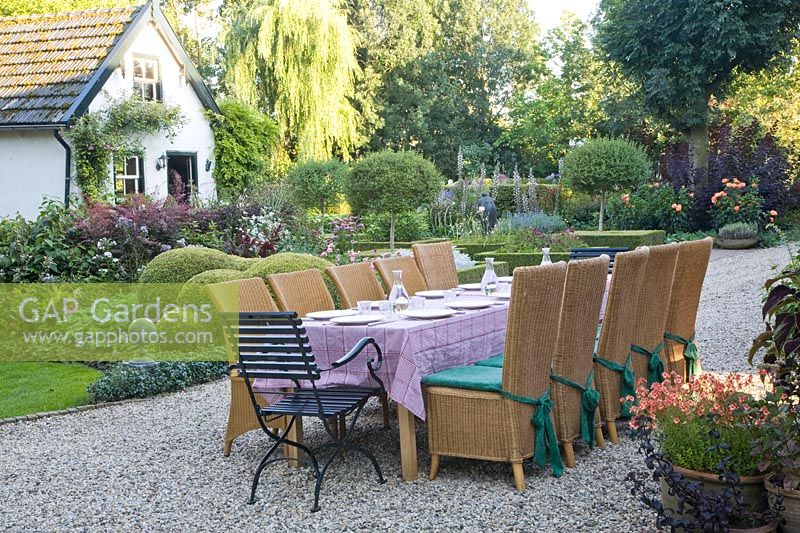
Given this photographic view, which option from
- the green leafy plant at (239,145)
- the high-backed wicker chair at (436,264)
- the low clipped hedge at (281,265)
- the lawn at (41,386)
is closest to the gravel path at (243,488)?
the lawn at (41,386)

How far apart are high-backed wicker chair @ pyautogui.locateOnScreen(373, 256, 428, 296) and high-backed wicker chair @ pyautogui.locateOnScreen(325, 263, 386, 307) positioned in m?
0.18

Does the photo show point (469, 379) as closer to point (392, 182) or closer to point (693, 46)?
point (392, 182)

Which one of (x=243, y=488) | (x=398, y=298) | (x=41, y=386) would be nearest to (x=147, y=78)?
(x=41, y=386)

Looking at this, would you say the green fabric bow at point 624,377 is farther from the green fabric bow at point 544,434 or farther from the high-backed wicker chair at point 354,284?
the high-backed wicker chair at point 354,284

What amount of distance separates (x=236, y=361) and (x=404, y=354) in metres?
1.16

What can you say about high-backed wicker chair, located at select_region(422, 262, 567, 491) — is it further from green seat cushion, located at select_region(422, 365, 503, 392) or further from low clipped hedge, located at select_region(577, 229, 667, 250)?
low clipped hedge, located at select_region(577, 229, 667, 250)

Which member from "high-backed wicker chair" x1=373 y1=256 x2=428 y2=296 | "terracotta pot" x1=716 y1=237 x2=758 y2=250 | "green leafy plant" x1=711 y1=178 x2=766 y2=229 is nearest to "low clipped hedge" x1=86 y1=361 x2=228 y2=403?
"high-backed wicker chair" x1=373 y1=256 x2=428 y2=296

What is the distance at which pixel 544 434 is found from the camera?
15.1 ft

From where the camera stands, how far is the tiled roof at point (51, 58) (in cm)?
1627

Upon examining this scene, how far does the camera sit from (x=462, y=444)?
458 cm

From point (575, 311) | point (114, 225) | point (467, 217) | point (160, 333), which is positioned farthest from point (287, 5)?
point (575, 311)

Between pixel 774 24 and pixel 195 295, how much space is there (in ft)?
54.8

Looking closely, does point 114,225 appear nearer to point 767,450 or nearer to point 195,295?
point 195,295

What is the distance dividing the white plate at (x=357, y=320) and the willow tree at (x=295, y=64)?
1900 cm
